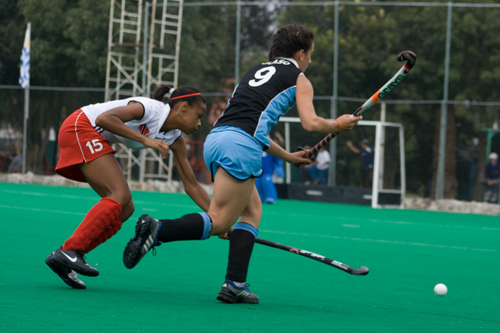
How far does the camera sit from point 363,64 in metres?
25.8

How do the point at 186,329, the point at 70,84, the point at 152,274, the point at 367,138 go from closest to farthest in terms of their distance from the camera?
the point at 186,329, the point at 152,274, the point at 367,138, the point at 70,84

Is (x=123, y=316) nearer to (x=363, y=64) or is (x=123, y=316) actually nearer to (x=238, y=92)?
(x=238, y=92)

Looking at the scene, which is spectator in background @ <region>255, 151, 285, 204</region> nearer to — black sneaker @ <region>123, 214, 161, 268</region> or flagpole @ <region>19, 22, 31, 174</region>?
flagpole @ <region>19, 22, 31, 174</region>

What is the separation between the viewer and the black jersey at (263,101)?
5.24 metres

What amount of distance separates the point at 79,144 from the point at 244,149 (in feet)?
3.92

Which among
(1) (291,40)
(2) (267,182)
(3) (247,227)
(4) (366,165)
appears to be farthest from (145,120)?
(4) (366,165)

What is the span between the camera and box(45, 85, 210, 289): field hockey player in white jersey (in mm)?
5434

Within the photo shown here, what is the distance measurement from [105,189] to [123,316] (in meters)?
1.31

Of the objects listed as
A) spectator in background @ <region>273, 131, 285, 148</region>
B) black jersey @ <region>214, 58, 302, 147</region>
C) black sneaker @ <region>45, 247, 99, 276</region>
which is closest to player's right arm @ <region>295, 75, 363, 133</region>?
black jersey @ <region>214, 58, 302, 147</region>

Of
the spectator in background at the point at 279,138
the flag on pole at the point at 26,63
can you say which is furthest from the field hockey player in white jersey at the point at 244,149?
the flag on pole at the point at 26,63

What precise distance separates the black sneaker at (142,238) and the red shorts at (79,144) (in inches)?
36.8

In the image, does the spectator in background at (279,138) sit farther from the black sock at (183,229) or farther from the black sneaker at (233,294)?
the black sock at (183,229)

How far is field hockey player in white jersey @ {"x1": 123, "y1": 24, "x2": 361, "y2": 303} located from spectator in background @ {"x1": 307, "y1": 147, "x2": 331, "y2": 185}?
14746 millimetres

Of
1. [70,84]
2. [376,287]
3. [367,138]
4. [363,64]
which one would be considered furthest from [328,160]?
[376,287]
